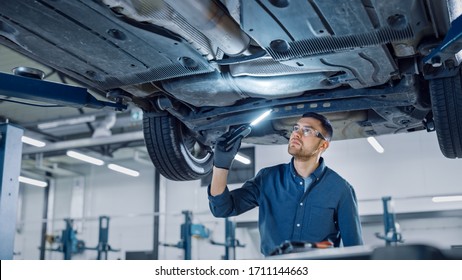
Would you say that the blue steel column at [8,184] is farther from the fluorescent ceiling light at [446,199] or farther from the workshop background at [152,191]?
the fluorescent ceiling light at [446,199]

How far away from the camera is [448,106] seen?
2.51 metres

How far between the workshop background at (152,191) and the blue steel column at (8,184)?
4862mm

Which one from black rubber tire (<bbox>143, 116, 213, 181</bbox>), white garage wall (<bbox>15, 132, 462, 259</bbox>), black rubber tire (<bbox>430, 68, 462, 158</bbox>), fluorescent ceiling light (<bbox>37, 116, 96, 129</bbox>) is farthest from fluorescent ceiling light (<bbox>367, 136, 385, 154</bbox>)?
black rubber tire (<bbox>430, 68, 462, 158</bbox>)

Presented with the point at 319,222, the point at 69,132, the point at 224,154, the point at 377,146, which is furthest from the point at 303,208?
the point at 69,132

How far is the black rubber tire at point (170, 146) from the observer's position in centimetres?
311

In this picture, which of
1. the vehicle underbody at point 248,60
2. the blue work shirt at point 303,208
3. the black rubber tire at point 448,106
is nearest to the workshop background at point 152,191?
the vehicle underbody at point 248,60

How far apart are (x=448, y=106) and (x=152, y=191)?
35.6ft

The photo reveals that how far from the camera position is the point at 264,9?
1.88 meters

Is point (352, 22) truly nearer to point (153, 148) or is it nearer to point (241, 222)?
point (153, 148)

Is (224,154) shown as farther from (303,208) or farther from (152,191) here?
(152,191)

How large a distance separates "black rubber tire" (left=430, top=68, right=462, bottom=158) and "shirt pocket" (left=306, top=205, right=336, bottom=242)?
0.76m

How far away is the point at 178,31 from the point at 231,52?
299 millimetres

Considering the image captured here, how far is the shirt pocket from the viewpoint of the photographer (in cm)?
232
